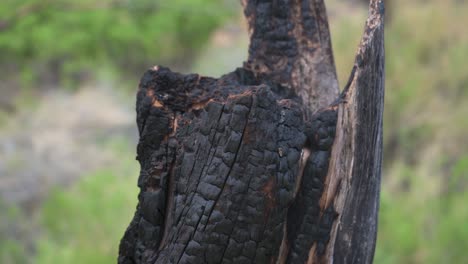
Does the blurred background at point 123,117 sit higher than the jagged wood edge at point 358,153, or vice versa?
the blurred background at point 123,117

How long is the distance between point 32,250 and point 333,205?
4089 mm

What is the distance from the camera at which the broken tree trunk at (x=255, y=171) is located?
1.20m

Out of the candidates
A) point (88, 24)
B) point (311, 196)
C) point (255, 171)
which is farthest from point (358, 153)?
point (88, 24)

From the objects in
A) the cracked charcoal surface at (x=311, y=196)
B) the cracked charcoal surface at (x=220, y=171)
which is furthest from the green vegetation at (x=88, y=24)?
the cracked charcoal surface at (x=311, y=196)

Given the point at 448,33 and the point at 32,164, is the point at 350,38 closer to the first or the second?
the point at 448,33

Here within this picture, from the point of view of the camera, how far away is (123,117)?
8.18 metres

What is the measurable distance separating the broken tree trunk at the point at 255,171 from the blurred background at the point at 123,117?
1.08 meters

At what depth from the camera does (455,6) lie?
8695mm

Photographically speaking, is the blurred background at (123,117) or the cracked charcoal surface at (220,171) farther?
the blurred background at (123,117)

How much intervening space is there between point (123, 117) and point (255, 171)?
7168 millimetres

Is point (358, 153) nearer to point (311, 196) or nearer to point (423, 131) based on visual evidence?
point (311, 196)

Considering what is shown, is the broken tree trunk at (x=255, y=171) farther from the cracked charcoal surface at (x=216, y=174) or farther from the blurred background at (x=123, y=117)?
the blurred background at (x=123, y=117)

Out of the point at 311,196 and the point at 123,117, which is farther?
the point at 123,117

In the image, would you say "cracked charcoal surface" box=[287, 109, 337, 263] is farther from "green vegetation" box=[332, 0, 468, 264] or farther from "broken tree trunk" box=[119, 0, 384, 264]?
"green vegetation" box=[332, 0, 468, 264]
